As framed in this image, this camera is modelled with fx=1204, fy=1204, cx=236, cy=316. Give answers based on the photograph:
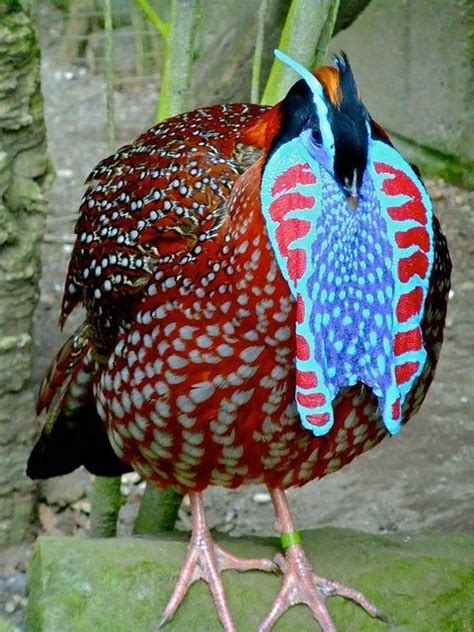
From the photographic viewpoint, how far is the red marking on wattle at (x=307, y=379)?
Result: 7.50 feet

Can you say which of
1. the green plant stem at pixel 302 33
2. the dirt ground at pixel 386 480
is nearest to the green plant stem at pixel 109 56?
the green plant stem at pixel 302 33

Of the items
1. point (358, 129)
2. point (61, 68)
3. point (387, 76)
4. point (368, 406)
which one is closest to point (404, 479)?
point (368, 406)

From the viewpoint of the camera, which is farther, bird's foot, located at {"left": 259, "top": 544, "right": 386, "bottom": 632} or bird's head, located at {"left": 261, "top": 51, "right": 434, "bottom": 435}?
bird's foot, located at {"left": 259, "top": 544, "right": 386, "bottom": 632}

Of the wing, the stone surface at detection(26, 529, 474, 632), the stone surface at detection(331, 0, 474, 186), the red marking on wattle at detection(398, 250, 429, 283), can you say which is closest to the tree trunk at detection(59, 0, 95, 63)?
the stone surface at detection(331, 0, 474, 186)

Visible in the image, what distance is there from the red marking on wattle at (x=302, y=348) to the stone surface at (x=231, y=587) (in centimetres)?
64

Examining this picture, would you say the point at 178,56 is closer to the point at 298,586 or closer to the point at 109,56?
the point at 109,56

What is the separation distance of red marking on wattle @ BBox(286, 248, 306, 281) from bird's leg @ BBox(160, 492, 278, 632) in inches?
26.8

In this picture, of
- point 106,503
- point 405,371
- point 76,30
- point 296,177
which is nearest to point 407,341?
point 405,371

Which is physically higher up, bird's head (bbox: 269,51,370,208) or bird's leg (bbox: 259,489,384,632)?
bird's head (bbox: 269,51,370,208)

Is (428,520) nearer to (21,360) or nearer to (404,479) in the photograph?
(404,479)

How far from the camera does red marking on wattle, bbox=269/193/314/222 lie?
222 centimetres

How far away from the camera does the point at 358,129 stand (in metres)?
2.18

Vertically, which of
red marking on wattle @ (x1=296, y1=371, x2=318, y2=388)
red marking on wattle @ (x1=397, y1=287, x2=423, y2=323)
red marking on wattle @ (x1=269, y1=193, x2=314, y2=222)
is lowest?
red marking on wattle @ (x1=296, y1=371, x2=318, y2=388)

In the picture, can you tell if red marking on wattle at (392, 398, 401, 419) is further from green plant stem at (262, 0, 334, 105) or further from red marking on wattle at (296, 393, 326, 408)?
green plant stem at (262, 0, 334, 105)
